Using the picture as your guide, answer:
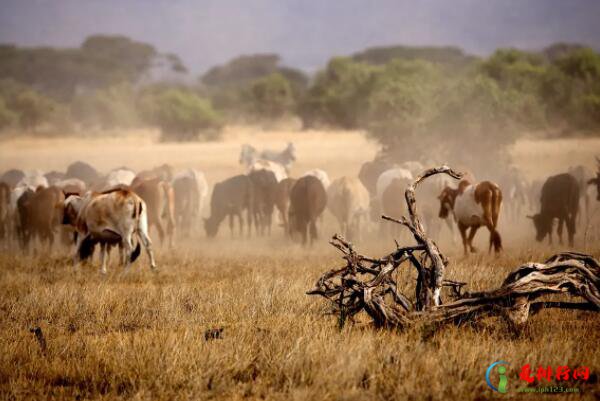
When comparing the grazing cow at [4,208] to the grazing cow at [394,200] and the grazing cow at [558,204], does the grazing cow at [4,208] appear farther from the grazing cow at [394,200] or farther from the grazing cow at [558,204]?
the grazing cow at [558,204]

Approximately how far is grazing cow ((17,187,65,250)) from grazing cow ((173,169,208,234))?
5721 mm

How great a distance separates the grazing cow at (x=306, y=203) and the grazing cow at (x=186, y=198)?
16.2 feet

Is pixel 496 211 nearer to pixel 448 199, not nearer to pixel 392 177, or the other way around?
pixel 448 199

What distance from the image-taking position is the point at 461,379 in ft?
17.3

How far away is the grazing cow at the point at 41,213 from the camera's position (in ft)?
55.8

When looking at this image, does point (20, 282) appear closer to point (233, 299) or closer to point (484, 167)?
point (233, 299)

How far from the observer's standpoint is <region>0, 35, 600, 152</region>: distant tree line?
2878cm

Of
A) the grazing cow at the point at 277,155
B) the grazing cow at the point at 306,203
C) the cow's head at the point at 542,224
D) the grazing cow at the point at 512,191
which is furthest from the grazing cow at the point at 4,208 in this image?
the grazing cow at the point at 512,191

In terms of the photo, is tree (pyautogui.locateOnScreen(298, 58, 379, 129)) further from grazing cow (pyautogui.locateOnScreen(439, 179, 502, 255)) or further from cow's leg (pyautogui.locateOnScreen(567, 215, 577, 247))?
grazing cow (pyautogui.locateOnScreen(439, 179, 502, 255))

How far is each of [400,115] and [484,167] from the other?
4930 mm

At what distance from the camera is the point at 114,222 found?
11.5 m

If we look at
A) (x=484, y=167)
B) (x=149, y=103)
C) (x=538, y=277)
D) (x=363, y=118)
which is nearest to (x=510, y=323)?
(x=538, y=277)

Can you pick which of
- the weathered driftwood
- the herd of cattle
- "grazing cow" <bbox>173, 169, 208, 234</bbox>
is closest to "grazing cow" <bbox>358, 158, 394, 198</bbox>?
the herd of cattle

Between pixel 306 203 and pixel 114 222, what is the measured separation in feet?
26.7
